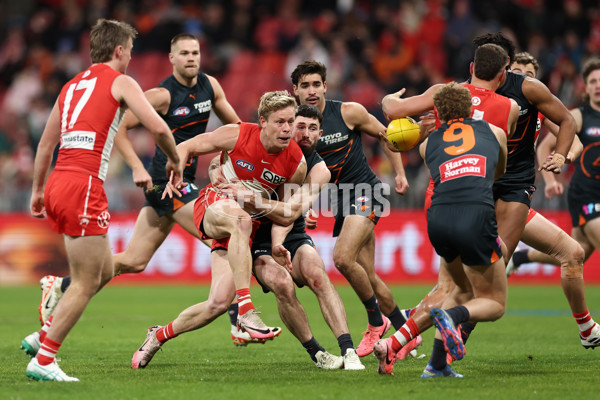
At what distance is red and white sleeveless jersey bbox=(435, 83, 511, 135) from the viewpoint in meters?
7.39

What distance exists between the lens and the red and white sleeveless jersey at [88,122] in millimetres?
6426

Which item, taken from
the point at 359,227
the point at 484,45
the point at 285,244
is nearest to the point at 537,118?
the point at 484,45

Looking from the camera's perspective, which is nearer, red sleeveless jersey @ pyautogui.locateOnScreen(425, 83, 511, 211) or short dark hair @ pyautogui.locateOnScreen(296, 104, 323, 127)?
red sleeveless jersey @ pyautogui.locateOnScreen(425, 83, 511, 211)

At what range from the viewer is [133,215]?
17.9 metres

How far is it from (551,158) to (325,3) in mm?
15629

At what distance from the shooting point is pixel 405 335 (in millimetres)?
6699

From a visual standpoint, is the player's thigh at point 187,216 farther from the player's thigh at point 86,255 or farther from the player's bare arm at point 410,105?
the player's thigh at point 86,255

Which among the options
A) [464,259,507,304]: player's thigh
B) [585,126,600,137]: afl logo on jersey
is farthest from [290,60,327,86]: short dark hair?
[585,126,600,137]: afl logo on jersey

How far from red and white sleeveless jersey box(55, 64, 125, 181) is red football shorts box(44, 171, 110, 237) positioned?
0.29 ft

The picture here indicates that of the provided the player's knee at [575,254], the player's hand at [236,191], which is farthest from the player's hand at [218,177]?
the player's knee at [575,254]

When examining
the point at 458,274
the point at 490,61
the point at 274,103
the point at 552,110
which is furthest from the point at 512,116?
the point at 274,103

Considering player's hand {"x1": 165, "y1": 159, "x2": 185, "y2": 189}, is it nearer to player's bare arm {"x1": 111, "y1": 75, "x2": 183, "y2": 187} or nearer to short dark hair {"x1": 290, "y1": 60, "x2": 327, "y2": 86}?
player's bare arm {"x1": 111, "y1": 75, "x2": 183, "y2": 187}

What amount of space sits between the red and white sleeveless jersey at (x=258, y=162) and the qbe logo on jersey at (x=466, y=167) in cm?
164

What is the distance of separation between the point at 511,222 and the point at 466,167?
1.68m
